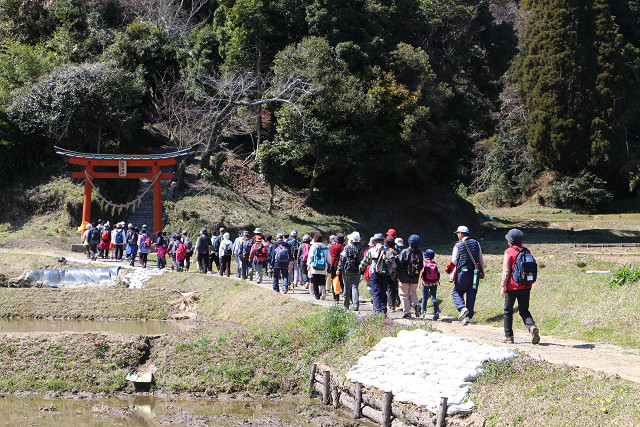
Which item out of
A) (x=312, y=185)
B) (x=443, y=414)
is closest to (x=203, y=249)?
(x=312, y=185)

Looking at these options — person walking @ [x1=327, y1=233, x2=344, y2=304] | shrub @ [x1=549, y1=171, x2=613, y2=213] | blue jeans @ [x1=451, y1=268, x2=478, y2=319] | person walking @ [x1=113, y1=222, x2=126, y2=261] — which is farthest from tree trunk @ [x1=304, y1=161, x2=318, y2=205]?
blue jeans @ [x1=451, y1=268, x2=478, y2=319]

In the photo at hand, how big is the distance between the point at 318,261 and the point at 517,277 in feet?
21.2

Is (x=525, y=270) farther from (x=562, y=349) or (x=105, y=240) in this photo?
(x=105, y=240)

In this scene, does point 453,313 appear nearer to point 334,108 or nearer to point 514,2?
point 334,108

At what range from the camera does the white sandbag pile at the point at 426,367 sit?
941 cm

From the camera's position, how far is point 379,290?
1405 cm

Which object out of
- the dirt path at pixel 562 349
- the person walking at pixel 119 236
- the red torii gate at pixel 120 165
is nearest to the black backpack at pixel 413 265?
the dirt path at pixel 562 349

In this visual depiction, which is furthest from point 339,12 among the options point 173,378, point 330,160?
point 173,378

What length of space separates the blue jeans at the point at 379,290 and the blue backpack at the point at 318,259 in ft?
8.86

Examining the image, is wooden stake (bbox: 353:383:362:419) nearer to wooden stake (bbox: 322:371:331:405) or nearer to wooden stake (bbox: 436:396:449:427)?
wooden stake (bbox: 322:371:331:405)

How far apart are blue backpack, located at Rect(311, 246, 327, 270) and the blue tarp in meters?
9.70

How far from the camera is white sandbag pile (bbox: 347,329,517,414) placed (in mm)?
9414

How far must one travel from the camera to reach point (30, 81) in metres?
33.7

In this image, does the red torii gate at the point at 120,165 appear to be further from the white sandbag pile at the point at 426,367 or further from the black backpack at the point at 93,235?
the white sandbag pile at the point at 426,367
